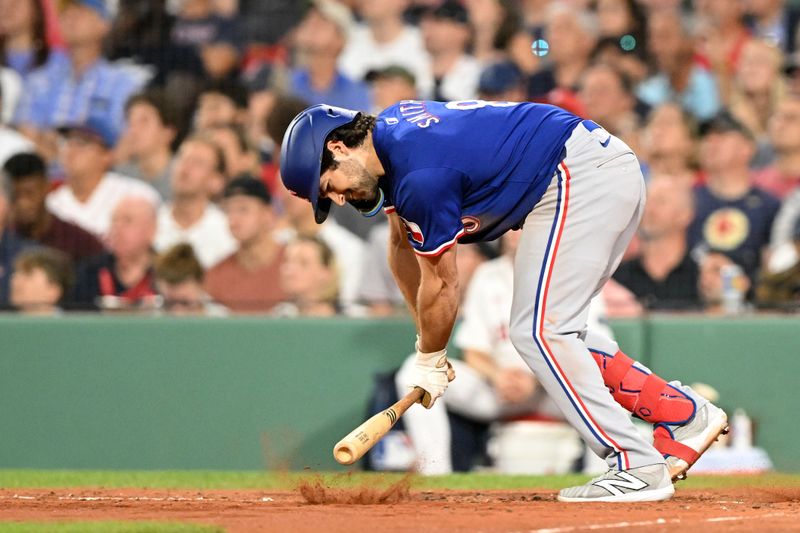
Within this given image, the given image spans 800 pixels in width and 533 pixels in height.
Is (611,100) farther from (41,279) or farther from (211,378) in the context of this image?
(41,279)

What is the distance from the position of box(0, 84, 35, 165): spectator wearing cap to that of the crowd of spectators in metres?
0.02

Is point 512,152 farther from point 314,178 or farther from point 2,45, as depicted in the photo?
point 2,45

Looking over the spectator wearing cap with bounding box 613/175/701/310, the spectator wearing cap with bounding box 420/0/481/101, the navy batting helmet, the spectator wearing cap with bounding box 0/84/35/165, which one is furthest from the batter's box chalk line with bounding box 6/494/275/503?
the spectator wearing cap with bounding box 420/0/481/101

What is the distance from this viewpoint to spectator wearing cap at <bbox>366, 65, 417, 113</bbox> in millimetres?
9422

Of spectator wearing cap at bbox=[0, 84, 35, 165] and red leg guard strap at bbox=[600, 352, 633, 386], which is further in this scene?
spectator wearing cap at bbox=[0, 84, 35, 165]

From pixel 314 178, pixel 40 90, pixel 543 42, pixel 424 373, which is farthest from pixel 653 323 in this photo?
pixel 40 90

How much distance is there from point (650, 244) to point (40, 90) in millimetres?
5057

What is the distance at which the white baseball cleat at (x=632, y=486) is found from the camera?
200 inches

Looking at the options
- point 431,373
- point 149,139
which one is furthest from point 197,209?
point 431,373

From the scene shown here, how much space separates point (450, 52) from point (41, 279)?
11.9 ft

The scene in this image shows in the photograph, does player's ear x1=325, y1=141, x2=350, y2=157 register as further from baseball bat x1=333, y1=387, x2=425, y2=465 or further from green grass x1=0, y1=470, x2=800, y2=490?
green grass x1=0, y1=470, x2=800, y2=490

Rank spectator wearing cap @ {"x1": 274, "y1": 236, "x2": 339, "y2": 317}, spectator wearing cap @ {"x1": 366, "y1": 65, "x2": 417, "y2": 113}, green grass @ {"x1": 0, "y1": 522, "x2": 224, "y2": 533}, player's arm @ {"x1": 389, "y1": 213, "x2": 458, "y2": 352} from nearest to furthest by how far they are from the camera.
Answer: green grass @ {"x1": 0, "y1": 522, "x2": 224, "y2": 533}, player's arm @ {"x1": 389, "y1": 213, "x2": 458, "y2": 352}, spectator wearing cap @ {"x1": 274, "y1": 236, "x2": 339, "y2": 317}, spectator wearing cap @ {"x1": 366, "y1": 65, "x2": 417, "y2": 113}

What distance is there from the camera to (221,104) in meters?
9.66

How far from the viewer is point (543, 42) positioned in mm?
9188
